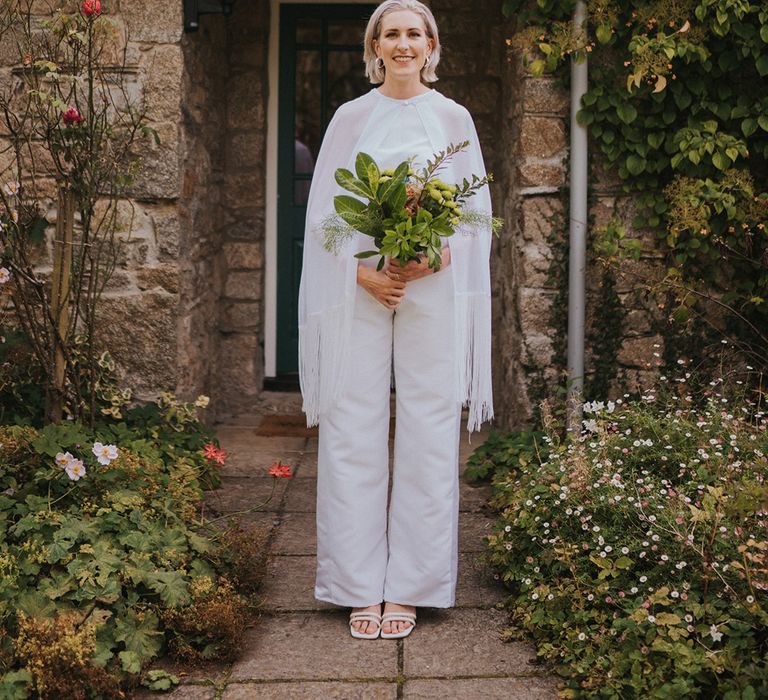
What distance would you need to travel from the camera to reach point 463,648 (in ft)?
10.6

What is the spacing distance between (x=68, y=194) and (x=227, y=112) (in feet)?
6.92

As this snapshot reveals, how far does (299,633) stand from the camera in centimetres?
335

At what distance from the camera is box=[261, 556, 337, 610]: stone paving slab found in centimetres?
358

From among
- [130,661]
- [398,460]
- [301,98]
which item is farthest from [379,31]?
[301,98]

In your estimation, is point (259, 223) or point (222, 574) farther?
point (259, 223)

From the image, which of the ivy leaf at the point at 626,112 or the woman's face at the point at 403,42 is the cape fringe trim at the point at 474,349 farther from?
the ivy leaf at the point at 626,112

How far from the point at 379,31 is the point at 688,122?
2.20 meters

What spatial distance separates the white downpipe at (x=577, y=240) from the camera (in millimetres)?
5082

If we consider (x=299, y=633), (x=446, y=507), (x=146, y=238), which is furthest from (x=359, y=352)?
(x=146, y=238)

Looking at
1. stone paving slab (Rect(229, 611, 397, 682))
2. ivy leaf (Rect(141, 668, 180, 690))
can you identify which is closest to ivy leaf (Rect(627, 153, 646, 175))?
stone paving slab (Rect(229, 611, 397, 682))

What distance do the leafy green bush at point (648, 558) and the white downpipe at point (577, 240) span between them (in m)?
1.21

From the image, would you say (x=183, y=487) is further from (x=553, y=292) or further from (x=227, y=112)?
(x=227, y=112)

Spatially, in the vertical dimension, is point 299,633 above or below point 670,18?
below

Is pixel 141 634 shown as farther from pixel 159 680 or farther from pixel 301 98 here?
pixel 301 98
